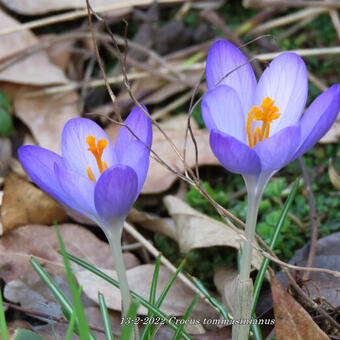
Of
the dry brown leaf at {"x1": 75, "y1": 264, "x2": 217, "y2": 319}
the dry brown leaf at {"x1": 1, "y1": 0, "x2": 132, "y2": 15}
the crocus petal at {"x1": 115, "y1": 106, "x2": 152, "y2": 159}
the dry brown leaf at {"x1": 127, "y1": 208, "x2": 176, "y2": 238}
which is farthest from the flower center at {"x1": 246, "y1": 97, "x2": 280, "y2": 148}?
the dry brown leaf at {"x1": 1, "y1": 0, "x2": 132, "y2": 15}

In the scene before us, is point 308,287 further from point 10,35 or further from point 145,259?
point 10,35

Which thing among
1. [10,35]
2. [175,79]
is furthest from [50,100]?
[175,79]

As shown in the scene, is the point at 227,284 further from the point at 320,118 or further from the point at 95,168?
the point at 320,118

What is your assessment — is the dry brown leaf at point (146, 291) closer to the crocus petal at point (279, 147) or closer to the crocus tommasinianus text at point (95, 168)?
the crocus tommasinianus text at point (95, 168)

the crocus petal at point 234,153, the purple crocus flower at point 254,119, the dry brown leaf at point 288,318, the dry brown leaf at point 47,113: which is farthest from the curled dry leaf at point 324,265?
the dry brown leaf at point 47,113

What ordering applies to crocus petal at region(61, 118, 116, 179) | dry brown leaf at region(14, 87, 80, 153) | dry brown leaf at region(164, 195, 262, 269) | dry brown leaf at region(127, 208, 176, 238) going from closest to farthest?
crocus petal at region(61, 118, 116, 179) → dry brown leaf at region(164, 195, 262, 269) → dry brown leaf at region(127, 208, 176, 238) → dry brown leaf at region(14, 87, 80, 153)

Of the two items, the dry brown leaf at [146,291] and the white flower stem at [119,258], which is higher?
the white flower stem at [119,258]

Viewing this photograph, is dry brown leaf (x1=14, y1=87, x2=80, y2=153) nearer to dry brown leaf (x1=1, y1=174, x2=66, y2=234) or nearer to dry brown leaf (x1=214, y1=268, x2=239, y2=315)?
dry brown leaf (x1=1, y1=174, x2=66, y2=234)
